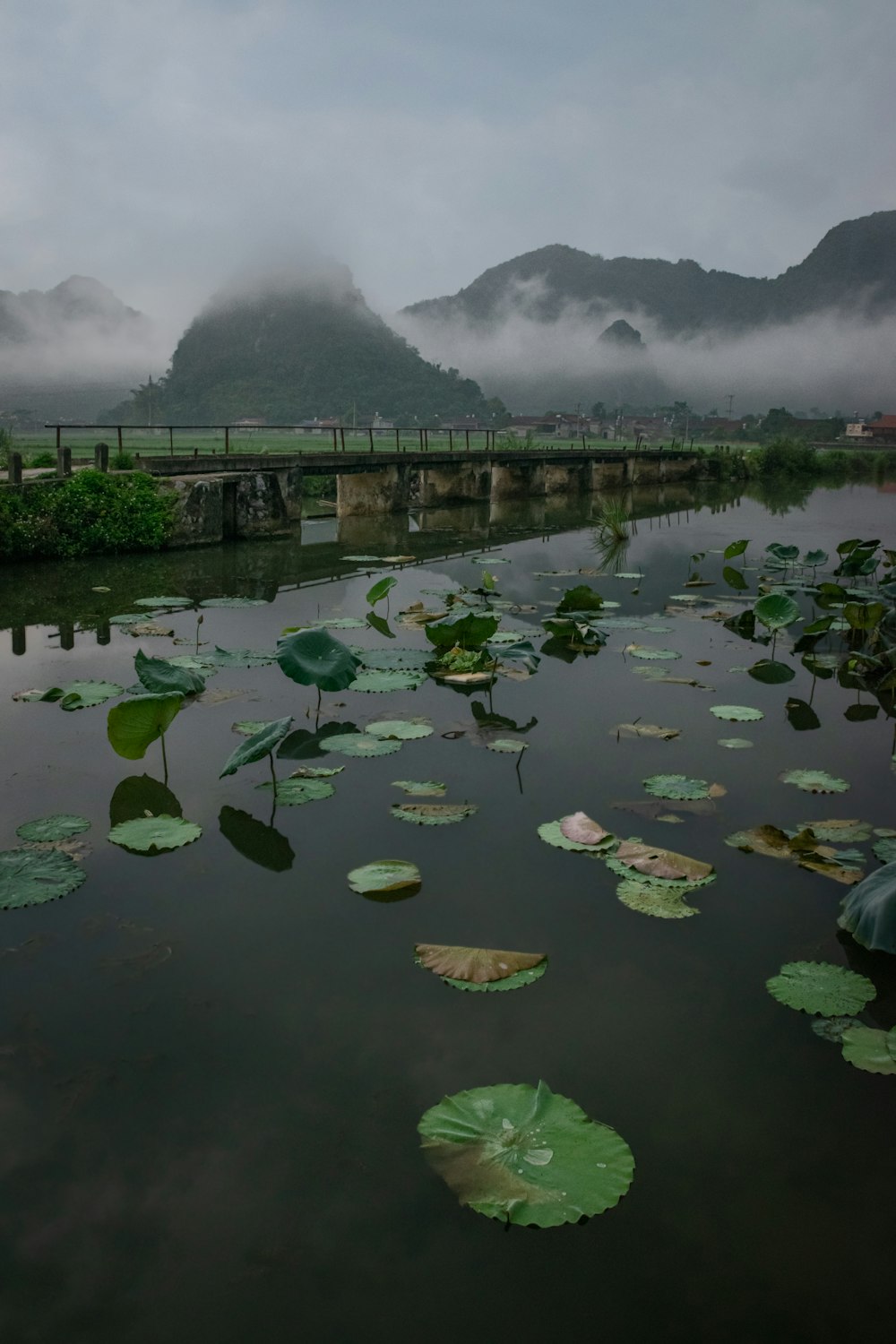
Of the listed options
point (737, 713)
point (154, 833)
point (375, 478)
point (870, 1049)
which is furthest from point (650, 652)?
point (375, 478)

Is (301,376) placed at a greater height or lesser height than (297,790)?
greater

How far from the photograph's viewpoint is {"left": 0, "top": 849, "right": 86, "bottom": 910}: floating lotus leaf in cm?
328

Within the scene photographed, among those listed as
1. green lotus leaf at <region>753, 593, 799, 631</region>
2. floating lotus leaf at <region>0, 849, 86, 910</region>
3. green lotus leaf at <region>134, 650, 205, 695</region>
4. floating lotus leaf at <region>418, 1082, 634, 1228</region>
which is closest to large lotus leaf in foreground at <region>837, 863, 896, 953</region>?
floating lotus leaf at <region>418, 1082, 634, 1228</region>

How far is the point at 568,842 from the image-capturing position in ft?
12.3

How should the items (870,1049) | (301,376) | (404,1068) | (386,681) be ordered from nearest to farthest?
1. (404,1068)
2. (870,1049)
3. (386,681)
4. (301,376)

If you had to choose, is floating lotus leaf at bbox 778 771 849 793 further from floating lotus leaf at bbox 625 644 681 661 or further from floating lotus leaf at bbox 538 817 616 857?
floating lotus leaf at bbox 625 644 681 661

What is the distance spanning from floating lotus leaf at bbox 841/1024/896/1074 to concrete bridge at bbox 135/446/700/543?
458 inches

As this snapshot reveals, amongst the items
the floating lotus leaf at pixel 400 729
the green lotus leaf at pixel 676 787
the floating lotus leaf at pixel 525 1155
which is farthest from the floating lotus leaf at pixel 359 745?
the floating lotus leaf at pixel 525 1155

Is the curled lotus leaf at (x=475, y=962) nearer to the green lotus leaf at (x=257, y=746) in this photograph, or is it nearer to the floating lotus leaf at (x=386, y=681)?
the green lotus leaf at (x=257, y=746)

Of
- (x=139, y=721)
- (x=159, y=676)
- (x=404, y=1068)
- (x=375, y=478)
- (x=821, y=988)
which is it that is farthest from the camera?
(x=375, y=478)

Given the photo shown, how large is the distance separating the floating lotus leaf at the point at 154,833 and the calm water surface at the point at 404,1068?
0.23 feet

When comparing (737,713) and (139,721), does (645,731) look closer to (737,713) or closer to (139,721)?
(737,713)

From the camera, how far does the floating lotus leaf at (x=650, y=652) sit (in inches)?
277

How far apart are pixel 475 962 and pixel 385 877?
65 centimetres
